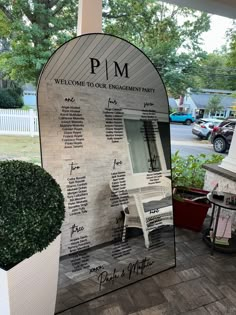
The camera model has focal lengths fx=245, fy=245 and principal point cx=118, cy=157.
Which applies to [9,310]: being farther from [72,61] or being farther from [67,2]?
[67,2]

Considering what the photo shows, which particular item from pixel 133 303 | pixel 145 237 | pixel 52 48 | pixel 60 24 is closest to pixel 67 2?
pixel 60 24

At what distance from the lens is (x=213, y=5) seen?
7.50 ft

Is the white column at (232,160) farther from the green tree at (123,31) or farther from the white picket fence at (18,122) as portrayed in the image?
the white picket fence at (18,122)

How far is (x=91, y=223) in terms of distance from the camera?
1.75 m

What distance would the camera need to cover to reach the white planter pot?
3.41ft

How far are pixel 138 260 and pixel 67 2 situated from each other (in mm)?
2058

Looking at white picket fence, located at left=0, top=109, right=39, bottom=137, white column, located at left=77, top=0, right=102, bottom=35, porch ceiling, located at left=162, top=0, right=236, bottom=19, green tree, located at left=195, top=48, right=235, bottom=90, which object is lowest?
white picket fence, located at left=0, top=109, right=39, bottom=137

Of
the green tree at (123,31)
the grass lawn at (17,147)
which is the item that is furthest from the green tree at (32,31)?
the grass lawn at (17,147)

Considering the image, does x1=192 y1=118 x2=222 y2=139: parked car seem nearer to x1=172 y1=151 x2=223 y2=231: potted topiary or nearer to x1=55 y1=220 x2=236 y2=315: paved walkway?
x1=172 y1=151 x2=223 y2=231: potted topiary

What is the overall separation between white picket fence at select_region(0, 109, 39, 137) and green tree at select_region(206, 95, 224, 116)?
1944mm

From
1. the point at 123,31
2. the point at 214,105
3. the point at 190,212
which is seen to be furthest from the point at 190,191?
the point at 123,31

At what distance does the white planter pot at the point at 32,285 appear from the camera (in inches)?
40.9

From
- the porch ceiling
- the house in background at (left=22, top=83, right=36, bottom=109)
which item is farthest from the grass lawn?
the porch ceiling

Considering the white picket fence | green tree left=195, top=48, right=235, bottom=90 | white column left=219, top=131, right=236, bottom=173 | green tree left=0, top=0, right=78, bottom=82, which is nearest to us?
green tree left=0, top=0, right=78, bottom=82
